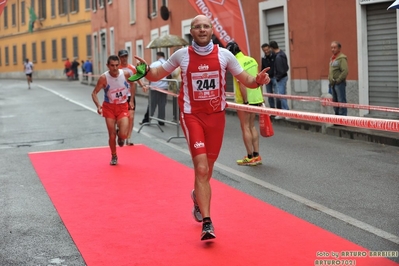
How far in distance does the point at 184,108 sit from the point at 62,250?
1717 millimetres

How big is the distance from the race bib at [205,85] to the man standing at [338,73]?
11095mm

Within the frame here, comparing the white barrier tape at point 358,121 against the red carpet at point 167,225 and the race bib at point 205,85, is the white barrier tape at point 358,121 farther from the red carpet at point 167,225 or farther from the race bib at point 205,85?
the race bib at point 205,85

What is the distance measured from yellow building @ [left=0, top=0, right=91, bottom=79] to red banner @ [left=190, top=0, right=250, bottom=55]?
39.9m

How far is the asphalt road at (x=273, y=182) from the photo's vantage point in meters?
7.17

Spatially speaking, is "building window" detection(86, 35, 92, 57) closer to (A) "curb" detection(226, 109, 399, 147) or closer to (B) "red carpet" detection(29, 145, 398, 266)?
(A) "curb" detection(226, 109, 399, 147)

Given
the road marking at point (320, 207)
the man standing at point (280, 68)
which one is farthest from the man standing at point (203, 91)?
the man standing at point (280, 68)

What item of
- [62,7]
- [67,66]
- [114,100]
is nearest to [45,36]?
[62,7]

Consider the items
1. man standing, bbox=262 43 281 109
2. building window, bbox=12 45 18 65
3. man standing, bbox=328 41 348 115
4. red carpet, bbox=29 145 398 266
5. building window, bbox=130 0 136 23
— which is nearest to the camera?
red carpet, bbox=29 145 398 266

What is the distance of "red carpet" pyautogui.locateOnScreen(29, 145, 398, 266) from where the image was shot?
21.2 ft

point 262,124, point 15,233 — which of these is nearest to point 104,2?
point 262,124

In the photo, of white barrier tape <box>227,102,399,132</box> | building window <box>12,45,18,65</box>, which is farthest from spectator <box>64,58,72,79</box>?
white barrier tape <box>227,102,399,132</box>

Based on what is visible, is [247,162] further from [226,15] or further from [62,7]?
[62,7]

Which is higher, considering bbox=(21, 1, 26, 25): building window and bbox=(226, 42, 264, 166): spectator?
bbox=(21, 1, 26, 25): building window

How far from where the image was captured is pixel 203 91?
24.1ft
